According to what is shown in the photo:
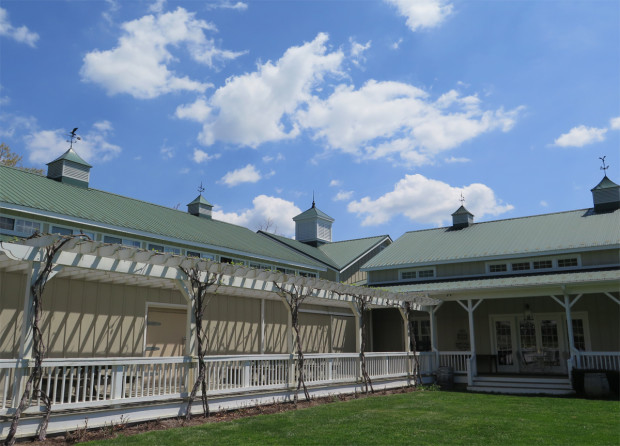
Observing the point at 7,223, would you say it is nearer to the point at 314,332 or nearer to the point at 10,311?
the point at 10,311

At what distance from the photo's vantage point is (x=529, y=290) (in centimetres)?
1570

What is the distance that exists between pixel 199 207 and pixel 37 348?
552 inches

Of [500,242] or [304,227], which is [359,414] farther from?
[304,227]

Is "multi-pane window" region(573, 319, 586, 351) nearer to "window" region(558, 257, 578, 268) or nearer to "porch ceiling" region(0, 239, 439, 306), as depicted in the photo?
"window" region(558, 257, 578, 268)

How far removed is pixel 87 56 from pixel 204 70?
95.9 inches

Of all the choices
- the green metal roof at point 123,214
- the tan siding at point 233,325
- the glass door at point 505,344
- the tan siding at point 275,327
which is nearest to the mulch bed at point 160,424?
the tan siding at point 233,325

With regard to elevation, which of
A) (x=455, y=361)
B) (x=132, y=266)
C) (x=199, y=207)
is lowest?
(x=455, y=361)

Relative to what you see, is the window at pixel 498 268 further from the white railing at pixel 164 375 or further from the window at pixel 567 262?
the white railing at pixel 164 375

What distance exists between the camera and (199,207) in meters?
21.0

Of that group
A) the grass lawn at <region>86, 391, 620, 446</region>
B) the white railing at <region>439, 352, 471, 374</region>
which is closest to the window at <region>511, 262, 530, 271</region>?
the white railing at <region>439, 352, 471, 374</region>

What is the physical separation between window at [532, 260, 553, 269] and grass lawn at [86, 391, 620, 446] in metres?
7.29

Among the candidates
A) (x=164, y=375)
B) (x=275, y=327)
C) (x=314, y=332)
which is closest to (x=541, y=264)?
(x=314, y=332)

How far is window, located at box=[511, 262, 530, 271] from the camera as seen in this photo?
19.3m

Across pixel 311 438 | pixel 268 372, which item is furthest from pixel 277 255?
pixel 311 438
